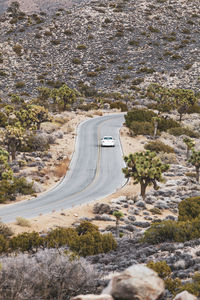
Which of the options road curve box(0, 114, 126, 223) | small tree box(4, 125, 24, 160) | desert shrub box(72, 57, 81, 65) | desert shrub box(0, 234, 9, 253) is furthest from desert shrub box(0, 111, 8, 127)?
desert shrub box(72, 57, 81, 65)

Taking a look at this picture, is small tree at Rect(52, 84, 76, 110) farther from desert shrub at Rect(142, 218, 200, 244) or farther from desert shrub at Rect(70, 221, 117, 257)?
desert shrub at Rect(142, 218, 200, 244)

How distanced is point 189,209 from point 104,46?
281 ft

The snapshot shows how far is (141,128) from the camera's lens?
5225 cm

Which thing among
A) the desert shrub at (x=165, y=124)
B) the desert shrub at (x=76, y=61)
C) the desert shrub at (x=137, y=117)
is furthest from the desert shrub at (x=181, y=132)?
the desert shrub at (x=76, y=61)

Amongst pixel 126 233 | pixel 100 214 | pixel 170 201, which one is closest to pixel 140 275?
pixel 126 233

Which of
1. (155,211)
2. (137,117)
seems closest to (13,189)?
(155,211)

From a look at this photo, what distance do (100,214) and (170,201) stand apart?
6576 millimetres

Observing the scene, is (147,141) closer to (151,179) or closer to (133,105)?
(151,179)

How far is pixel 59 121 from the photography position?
189 ft

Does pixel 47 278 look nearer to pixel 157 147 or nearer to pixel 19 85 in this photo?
pixel 157 147

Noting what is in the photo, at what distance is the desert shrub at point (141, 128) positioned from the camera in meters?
51.7

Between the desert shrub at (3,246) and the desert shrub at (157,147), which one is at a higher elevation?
the desert shrub at (157,147)

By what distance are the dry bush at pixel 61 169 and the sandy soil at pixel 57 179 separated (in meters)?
0.41

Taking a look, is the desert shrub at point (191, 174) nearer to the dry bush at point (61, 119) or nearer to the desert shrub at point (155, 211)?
the desert shrub at point (155, 211)
